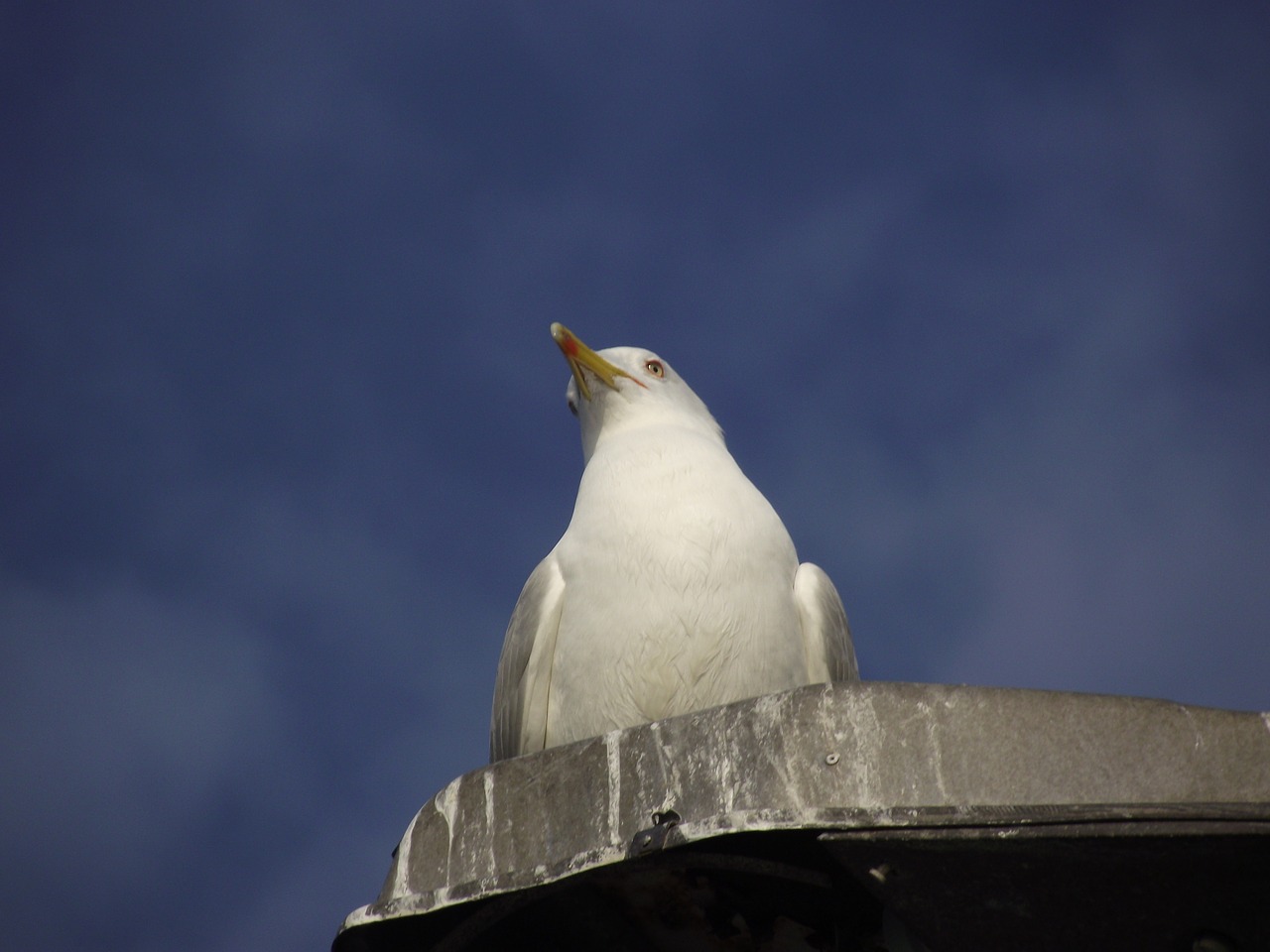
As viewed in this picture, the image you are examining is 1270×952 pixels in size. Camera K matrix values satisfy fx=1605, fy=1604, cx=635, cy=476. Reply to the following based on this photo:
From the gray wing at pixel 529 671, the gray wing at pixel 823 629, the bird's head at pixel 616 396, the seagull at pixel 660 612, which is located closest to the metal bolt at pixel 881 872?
the seagull at pixel 660 612

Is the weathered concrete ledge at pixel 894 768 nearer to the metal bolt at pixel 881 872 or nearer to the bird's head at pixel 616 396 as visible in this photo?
the metal bolt at pixel 881 872

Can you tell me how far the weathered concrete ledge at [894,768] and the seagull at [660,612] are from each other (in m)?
1.96

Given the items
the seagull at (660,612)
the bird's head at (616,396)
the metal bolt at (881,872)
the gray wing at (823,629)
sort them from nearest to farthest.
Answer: the metal bolt at (881,872), the seagull at (660,612), the gray wing at (823,629), the bird's head at (616,396)

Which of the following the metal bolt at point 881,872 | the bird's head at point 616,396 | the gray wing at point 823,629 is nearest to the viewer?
the metal bolt at point 881,872

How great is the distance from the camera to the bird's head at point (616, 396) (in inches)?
382

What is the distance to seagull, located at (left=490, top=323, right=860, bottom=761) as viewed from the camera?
293 inches

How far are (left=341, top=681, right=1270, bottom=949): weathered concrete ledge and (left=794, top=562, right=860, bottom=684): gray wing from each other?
8.59 ft

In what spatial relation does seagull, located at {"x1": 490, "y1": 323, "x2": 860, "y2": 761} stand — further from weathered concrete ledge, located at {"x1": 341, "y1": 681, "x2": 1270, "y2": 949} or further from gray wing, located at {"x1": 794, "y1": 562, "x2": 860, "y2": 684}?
weathered concrete ledge, located at {"x1": 341, "y1": 681, "x2": 1270, "y2": 949}

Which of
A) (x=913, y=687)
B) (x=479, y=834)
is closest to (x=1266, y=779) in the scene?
(x=913, y=687)

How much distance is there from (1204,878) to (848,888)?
1.17 m

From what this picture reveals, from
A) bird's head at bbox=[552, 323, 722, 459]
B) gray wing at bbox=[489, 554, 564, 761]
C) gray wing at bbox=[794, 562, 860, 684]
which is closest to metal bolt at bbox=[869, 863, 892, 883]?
gray wing at bbox=[794, 562, 860, 684]

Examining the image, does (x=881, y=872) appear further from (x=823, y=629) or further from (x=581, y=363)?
(x=581, y=363)

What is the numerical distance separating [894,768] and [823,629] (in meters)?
2.94

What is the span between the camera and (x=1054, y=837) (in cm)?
463
